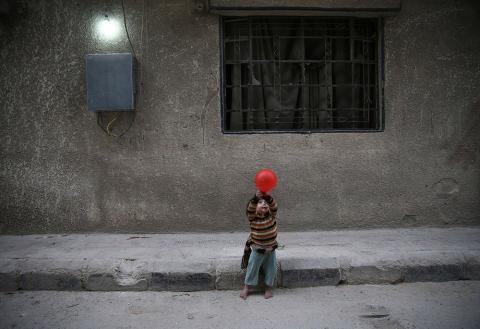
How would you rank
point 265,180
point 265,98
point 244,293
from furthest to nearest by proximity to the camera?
point 265,98 < point 244,293 < point 265,180

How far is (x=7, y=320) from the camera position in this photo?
317cm

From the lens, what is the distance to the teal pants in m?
3.49

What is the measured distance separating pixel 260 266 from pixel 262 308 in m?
0.40

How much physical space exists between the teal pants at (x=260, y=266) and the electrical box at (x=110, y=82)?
2599 mm

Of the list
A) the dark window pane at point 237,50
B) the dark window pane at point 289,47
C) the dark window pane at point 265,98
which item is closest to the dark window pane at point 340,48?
the dark window pane at point 289,47

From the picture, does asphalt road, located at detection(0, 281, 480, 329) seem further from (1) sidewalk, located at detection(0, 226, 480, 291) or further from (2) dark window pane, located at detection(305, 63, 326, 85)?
(2) dark window pane, located at detection(305, 63, 326, 85)

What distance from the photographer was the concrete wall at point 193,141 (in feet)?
16.3

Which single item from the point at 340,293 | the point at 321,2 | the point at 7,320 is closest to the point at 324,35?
the point at 321,2

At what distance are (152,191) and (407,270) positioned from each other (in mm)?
3295

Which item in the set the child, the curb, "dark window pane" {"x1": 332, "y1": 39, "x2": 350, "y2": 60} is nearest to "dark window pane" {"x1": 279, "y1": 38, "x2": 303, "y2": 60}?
"dark window pane" {"x1": 332, "y1": 39, "x2": 350, "y2": 60}

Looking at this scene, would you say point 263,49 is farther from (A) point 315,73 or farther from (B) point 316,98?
(B) point 316,98

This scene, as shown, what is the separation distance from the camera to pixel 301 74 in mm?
5203

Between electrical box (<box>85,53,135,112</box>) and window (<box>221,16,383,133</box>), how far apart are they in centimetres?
127

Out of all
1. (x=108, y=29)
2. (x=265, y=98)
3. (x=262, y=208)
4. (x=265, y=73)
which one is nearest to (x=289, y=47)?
(x=265, y=73)
